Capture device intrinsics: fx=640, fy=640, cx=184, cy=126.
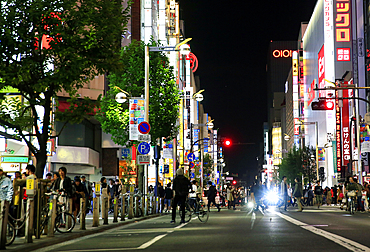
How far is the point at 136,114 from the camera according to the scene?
28.6 meters

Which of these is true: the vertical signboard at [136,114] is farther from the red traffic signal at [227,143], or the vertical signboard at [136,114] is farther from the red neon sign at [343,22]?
the red neon sign at [343,22]

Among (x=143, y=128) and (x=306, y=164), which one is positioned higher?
(x=306, y=164)

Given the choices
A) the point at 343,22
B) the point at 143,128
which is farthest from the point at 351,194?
the point at 343,22

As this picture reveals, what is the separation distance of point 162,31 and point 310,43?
47619 mm

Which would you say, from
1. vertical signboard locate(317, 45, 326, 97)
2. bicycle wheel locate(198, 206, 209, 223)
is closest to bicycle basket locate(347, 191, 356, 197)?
bicycle wheel locate(198, 206, 209, 223)

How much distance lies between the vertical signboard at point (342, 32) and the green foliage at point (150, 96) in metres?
47.3

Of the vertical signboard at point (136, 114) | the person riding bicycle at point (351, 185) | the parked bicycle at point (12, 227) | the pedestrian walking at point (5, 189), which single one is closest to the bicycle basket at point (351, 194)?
the person riding bicycle at point (351, 185)

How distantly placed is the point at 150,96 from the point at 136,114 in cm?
596

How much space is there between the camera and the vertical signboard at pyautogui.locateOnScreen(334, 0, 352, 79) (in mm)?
77125

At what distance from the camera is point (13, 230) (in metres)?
12.7

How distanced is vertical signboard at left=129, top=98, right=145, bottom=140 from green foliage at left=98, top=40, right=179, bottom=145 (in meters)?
4.83

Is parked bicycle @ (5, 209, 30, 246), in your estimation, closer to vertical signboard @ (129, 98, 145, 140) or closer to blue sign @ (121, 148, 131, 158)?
vertical signboard @ (129, 98, 145, 140)

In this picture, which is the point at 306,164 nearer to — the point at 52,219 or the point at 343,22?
the point at 343,22

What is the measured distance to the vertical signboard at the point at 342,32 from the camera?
77.1 meters
